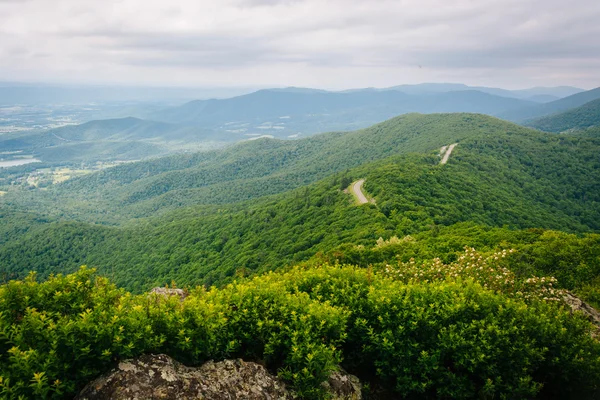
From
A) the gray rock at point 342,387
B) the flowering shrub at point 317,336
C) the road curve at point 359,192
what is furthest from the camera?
the road curve at point 359,192

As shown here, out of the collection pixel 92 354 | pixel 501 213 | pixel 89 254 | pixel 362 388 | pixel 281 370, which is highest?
Answer: pixel 92 354

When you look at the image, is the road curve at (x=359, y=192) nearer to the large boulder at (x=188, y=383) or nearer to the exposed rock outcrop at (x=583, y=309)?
the exposed rock outcrop at (x=583, y=309)

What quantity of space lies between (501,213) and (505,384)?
7872cm

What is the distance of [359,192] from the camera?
87.6 metres

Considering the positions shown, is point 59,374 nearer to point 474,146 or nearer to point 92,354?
point 92,354

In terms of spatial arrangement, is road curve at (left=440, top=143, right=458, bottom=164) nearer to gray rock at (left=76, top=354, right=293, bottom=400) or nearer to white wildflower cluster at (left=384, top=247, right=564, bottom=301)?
white wildflower cluster at (left=384, top=247, right=564, bottom=301)

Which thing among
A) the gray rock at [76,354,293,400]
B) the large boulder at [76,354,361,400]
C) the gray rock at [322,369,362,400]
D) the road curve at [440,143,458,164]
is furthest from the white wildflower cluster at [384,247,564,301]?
the road curve at [440,143,458,164]

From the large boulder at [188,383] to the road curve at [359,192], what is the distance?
230 ft

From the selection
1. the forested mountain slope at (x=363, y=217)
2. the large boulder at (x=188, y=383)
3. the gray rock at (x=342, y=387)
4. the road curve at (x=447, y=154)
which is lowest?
the forested mountain slope at (x=363, y=217)

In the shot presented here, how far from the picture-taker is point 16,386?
318 inches

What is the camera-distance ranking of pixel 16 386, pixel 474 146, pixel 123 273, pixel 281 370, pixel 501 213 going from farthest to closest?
pixel 474 146 < pixel 123 273 < pixel 501 213 < pixel 281 370 < pixel 16 386

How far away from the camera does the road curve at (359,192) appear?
265ft

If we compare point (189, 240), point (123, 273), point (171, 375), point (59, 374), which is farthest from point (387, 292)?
point (123, 273)

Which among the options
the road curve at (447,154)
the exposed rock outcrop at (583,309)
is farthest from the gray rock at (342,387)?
the road curve at (447,154)
